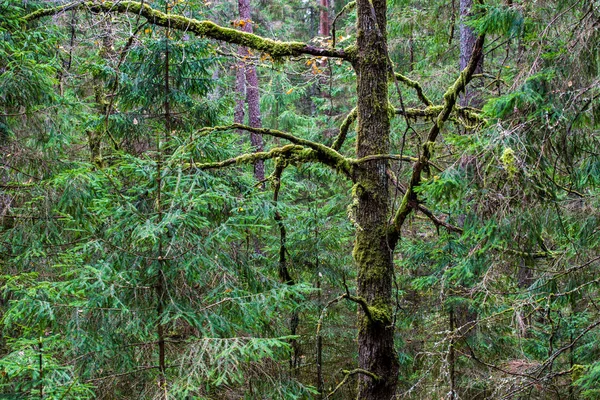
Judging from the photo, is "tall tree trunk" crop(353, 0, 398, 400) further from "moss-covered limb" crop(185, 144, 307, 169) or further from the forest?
"moss-covered limb" crop(185, 144, 307, 169)

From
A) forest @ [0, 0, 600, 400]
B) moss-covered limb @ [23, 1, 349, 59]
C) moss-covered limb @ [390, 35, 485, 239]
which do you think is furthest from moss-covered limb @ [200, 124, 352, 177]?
moss-covered limb @ [23, 1, 349, 59]

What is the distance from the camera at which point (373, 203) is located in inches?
198

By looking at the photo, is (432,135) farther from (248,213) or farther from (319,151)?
(248,213)

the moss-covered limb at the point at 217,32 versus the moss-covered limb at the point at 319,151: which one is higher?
the moss-covered limb at the point at 217,32

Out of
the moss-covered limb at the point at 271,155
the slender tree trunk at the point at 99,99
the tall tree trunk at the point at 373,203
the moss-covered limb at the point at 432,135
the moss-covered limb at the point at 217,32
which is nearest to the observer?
the moss-covered limb at the point at 432,135

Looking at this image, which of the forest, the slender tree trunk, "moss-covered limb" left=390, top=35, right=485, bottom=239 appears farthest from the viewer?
the slender tree trunk

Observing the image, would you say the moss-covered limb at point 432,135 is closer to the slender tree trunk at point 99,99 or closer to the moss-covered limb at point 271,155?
the moss-covered limb at point 271,155

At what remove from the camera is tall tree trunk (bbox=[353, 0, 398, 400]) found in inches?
194

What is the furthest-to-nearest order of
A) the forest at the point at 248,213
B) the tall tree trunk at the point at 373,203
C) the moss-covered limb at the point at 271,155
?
the moss-covered limb at the point at 271,155 < the tall tree trunk at the point at 373,203 < the forest at the point at 248,213

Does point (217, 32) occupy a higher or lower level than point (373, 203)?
higher

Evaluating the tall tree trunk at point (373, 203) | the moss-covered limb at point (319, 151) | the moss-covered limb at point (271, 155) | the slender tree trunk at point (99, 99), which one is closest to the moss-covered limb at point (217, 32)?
the tall tree trunk at point (373, 203)

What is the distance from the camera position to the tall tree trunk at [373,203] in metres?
4.94

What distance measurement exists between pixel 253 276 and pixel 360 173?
1.53m

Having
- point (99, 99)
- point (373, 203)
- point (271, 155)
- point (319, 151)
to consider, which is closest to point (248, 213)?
point (271, 155)
